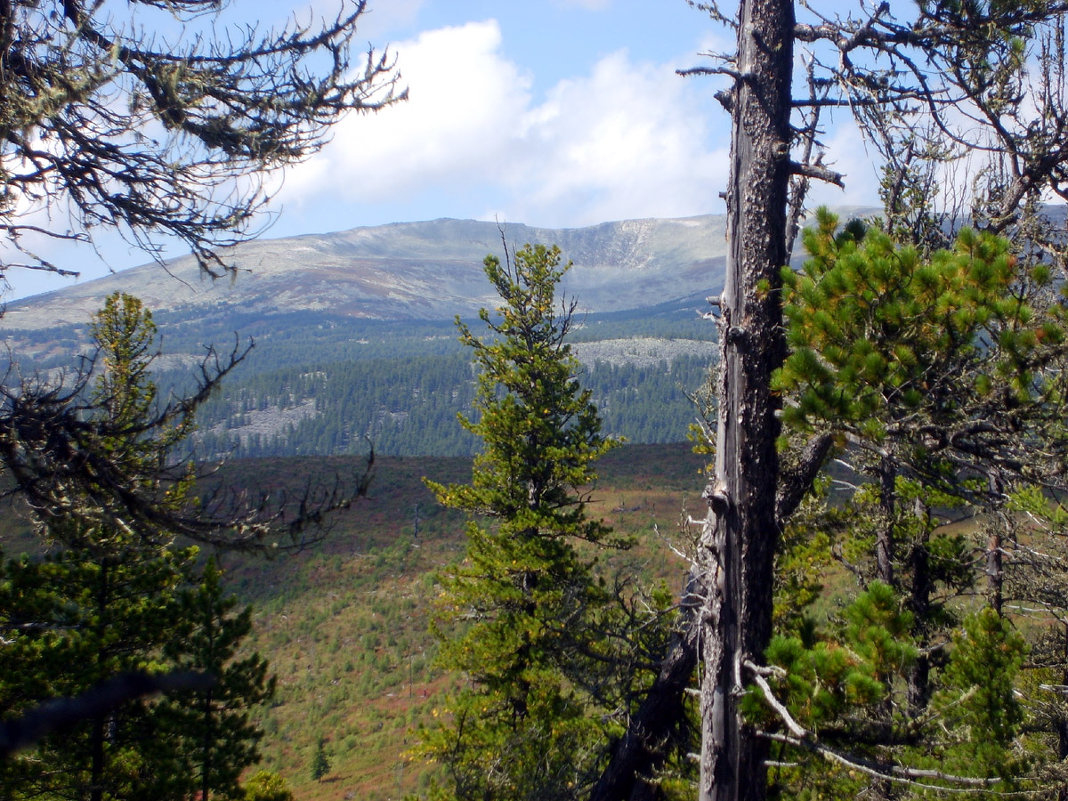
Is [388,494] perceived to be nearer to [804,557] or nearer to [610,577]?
[610,577]

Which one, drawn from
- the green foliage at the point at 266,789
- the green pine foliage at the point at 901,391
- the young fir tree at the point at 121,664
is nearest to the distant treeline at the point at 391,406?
the green foliage at the point at 266,789

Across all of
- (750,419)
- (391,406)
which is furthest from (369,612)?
(391,406)

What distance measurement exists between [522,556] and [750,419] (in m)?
7.70

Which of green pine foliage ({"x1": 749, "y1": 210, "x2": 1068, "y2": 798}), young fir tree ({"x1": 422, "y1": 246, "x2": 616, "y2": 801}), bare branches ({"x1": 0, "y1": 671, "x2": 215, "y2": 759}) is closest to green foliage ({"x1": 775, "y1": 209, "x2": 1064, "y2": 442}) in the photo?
green pine foliage ({"x1": 749, "y1": 210, "x2": 1068, "y2": 798})

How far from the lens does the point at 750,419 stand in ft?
14.8

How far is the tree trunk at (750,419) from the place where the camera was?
4.45m

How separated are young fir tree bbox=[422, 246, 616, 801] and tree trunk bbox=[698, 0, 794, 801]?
5370 mm

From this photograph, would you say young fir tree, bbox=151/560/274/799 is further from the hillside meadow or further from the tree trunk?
the tree trunk

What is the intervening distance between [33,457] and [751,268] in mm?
4651

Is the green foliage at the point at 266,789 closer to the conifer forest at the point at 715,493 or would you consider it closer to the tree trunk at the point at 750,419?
the conifer forest at the point at 715,493

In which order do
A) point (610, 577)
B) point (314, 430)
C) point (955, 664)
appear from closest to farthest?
point (955, 664)
point (610, 577)
point (314, 430)

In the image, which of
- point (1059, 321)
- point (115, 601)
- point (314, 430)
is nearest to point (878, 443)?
point (1059, 321)

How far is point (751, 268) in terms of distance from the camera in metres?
4.53

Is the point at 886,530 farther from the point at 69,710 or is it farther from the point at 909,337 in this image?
the point at 69,710
